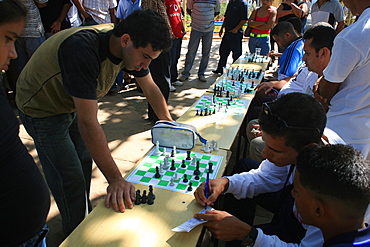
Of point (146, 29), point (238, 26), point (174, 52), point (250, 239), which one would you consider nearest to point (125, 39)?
point (146, 29)

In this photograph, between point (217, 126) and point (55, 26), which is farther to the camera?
point (55, 26)

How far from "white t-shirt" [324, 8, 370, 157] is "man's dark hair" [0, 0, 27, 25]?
202cm

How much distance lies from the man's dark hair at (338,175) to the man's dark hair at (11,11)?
1.41m

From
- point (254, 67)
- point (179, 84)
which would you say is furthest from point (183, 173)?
point (179, 84)

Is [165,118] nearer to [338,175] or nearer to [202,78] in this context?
[338,175]

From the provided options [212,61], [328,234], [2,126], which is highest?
[2,126]

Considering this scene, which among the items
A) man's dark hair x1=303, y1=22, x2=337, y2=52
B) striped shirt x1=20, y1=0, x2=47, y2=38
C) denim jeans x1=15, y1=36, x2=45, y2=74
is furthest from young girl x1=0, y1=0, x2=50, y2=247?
denim jeans x1=15, y1=36, x2=45, y2=74

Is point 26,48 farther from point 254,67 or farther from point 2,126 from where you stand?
point 2,126

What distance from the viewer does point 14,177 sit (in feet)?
3.58

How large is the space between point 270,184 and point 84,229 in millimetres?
1301

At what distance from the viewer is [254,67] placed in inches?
200

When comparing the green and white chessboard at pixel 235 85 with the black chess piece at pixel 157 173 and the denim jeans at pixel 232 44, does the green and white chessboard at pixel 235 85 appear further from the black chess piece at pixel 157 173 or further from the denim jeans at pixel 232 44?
the denim jeans at pixel 232 44

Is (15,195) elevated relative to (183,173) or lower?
elevated

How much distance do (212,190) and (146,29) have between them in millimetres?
1086
